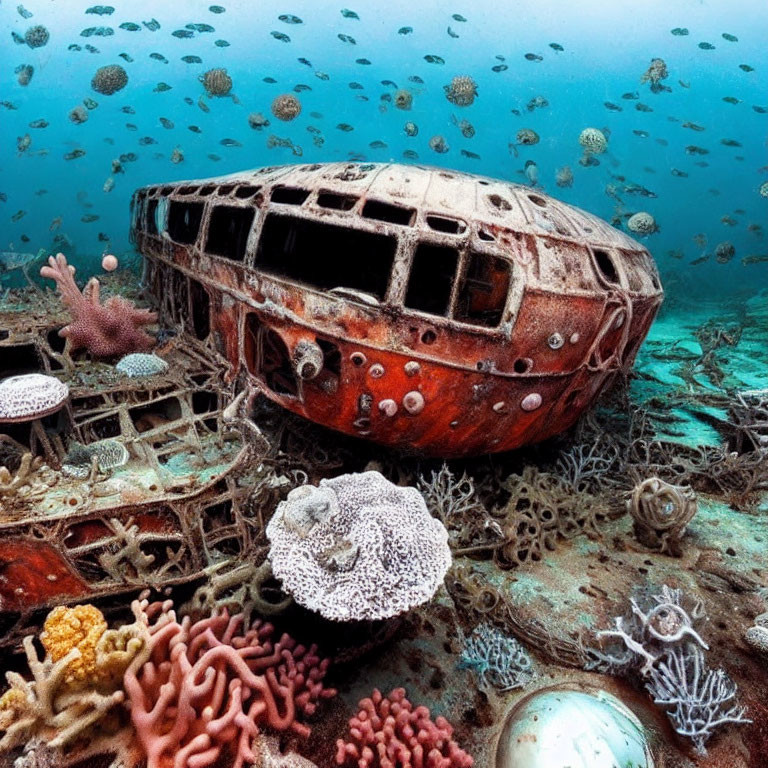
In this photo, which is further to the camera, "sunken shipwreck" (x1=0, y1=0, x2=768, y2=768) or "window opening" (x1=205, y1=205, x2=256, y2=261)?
"window opening" (x1=205, y1=205, x2=256, y2=261)

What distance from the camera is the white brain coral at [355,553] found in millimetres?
2861

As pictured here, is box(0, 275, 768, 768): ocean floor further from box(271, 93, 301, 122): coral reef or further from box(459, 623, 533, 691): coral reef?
box(271, 93, 301, 122): coral reef

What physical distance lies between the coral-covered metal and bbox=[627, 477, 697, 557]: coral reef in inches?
46.6

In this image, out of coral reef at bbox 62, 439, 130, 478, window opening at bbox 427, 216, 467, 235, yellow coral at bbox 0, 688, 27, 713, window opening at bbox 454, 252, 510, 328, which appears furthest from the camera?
window opening at bbox 454, 252, 510, 328

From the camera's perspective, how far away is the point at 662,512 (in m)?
5.01

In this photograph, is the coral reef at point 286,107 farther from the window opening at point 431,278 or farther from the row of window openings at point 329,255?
the window opening at point 431,278

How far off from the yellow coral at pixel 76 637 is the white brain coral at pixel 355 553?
3.55ft

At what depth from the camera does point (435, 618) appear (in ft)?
13.5

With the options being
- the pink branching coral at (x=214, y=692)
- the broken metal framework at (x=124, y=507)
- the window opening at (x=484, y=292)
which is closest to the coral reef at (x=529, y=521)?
the window opening at (x=484, y=292)

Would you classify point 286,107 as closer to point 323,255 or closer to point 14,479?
point 323,255

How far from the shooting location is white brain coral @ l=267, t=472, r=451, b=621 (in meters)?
2.86

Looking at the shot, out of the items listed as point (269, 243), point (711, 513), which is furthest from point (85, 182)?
point (711, 513)

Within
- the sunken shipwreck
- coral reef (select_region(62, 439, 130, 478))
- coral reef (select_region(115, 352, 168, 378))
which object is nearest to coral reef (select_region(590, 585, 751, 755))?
the sunken shipwreck

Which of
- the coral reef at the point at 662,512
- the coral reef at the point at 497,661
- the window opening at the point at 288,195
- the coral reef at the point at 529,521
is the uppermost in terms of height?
the window opening at the point at 288,195
